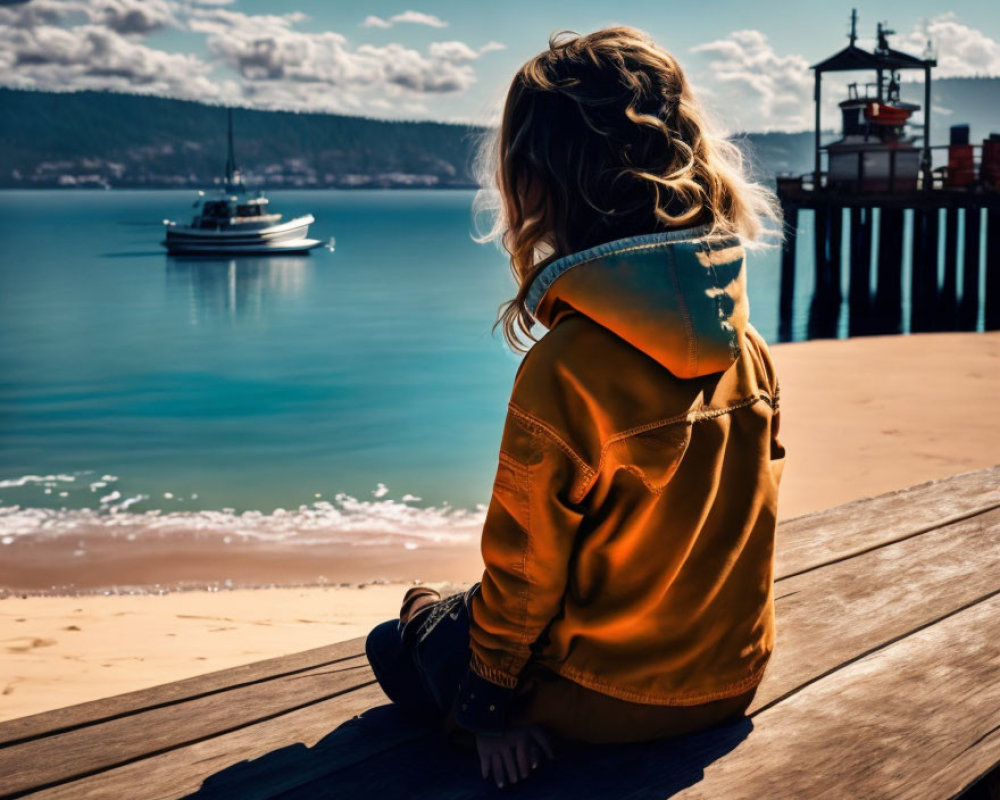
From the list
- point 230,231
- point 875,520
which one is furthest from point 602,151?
point 230,231

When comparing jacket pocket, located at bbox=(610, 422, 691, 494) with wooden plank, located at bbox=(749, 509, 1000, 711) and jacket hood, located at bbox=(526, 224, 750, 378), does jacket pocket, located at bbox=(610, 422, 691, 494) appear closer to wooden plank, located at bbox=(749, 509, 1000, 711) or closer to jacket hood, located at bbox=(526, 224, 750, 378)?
jacket hood, located at bbox=(526, 224, 750, 378)

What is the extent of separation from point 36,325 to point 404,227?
67554 millimetres

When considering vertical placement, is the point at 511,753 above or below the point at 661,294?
below

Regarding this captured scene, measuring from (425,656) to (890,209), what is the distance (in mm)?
28233

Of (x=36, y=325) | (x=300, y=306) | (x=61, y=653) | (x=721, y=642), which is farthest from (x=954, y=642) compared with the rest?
(x=300, y=306)

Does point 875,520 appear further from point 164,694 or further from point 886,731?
point 164,694

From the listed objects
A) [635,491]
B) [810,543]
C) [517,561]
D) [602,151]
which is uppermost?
[602,151]

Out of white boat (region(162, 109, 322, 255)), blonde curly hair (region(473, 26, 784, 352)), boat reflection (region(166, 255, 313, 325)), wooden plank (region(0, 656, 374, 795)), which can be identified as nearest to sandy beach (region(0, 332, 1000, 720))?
wooden plank (region(0, 656, 374, 795))

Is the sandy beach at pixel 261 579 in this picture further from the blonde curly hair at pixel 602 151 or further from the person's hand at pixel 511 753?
the blonde curly hair at pixel 602 151

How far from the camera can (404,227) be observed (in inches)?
3784

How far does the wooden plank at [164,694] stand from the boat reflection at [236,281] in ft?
99.6

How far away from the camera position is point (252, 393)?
19516 millimetres

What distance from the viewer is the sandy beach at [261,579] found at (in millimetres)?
5484

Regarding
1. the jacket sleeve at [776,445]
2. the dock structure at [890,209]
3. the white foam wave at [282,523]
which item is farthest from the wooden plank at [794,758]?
Result: the dock structure at [890,209]
